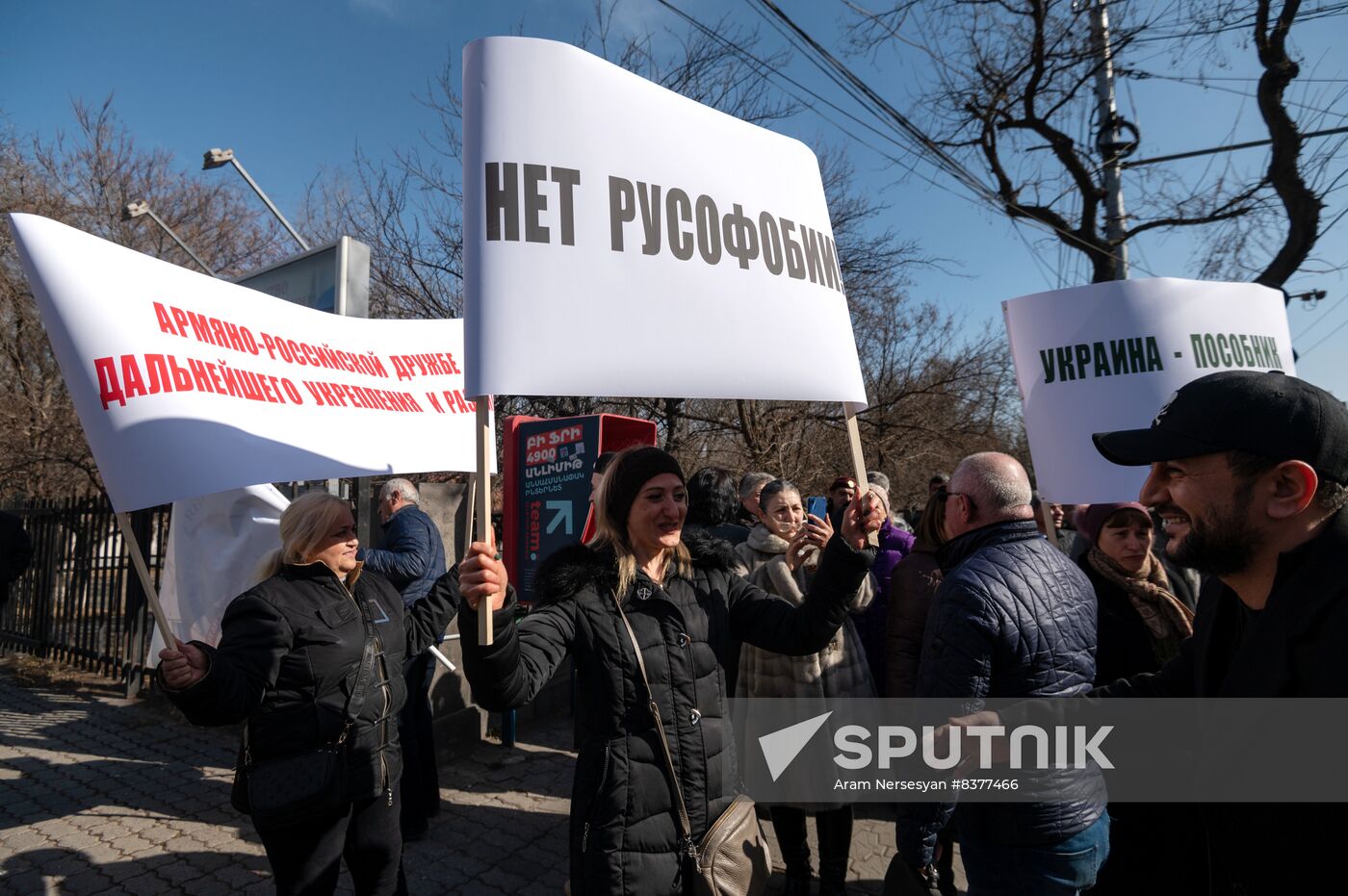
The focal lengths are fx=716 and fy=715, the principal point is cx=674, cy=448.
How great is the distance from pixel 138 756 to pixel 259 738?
13.7 feet

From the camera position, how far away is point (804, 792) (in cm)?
333

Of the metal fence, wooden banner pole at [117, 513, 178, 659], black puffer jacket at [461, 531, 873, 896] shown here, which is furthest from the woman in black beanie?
the metal fence

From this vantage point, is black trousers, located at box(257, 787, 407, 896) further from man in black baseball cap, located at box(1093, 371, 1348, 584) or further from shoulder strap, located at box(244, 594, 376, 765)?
man in black baseball cap, located at box(1093, 371, 1348, 584)

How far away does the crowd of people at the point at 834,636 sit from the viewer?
4.58 feet

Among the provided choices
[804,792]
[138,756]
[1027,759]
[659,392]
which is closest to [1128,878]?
[1027,759]

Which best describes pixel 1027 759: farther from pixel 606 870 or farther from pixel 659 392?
pixel 659 392

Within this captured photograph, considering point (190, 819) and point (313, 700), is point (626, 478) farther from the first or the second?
point (190, 819)

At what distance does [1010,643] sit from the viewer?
87.0 inches

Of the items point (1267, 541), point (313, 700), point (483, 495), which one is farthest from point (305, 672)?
point (1267, 541)

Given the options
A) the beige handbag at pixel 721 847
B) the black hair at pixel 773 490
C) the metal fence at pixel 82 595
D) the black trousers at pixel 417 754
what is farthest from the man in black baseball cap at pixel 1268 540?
the metal fence at pixel 82 595

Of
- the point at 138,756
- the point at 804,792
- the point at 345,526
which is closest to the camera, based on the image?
the point at 345,526

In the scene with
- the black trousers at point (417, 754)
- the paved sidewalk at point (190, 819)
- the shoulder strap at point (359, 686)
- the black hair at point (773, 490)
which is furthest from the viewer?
the black trousers at point (417, 754)

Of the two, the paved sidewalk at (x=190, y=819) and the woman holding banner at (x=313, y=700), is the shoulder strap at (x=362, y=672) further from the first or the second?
the paved sidewalk at (x=190, y=819)

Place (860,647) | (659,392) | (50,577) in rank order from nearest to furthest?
(659,392)
(860,647)
(50,577)
